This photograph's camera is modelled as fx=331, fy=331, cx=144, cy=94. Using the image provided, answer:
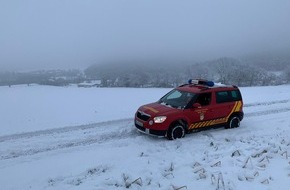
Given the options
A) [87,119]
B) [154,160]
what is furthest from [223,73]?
[154,160]

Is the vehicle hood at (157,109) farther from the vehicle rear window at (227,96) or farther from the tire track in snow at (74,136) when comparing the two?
the vehicle rear window at (227,96)

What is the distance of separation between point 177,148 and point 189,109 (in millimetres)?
2061

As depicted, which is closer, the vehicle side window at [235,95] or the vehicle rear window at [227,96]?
the vehicle rear window at [227,96]

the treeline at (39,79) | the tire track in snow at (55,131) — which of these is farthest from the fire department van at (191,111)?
the treeline at (39,79)

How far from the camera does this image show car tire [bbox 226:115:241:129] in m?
13.8

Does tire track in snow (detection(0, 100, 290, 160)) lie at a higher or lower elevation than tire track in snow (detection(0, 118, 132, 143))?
lower

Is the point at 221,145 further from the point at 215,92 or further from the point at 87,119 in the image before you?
the point at 87,119

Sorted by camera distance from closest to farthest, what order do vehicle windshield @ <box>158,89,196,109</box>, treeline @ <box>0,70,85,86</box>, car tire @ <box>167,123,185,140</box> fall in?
car tire @ <box>167,123,185,140</box> → vehicle windshield @ <box>158,89,196,109</box> → treeline @ <box>0,70,85,86</box>

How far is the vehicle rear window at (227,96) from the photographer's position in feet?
44.4

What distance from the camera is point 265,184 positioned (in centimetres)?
794

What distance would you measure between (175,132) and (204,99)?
6.57 feet

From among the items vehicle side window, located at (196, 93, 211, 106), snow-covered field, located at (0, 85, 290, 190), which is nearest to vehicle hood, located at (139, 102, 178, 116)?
snow-covered field, located at (0, 85, 290, 190)

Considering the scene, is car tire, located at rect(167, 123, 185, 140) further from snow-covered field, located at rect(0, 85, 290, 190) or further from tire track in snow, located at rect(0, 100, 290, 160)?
tire track in snow, located at rect(0, 100, 290, 160)

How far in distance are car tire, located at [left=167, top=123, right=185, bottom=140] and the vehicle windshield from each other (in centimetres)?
Result: 83
